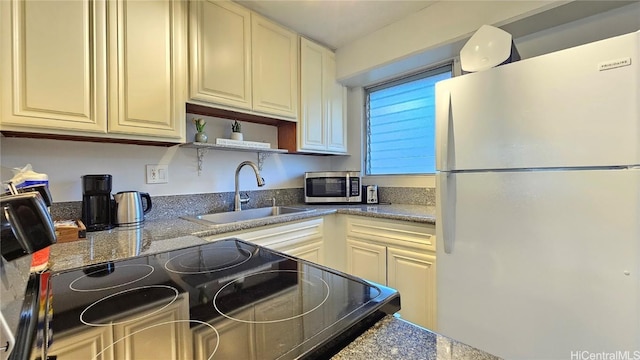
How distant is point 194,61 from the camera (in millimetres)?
1593

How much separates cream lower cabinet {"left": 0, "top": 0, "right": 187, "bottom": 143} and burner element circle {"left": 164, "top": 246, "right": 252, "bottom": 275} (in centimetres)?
82

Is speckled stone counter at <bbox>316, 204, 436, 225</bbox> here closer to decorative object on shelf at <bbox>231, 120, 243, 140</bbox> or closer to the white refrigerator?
the white refrigerator

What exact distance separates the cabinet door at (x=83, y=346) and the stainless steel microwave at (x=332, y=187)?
1898mm

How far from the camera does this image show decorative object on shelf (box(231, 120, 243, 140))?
1955 millimetres

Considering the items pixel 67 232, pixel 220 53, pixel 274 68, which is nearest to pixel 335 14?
pixel 274 68

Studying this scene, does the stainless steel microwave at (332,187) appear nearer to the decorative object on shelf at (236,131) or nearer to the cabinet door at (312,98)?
the cabinet door at (312,98)

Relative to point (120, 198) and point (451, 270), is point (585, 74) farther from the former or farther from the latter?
point (120, 198)

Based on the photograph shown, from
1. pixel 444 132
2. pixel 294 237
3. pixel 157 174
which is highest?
pixel 444 132

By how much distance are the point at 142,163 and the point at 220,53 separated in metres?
0.83

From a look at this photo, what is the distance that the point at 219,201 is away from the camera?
Result: 2.03 meters

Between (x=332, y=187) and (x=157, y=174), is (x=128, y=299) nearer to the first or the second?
(x=157, y=174)

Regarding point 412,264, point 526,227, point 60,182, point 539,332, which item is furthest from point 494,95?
point 60,182

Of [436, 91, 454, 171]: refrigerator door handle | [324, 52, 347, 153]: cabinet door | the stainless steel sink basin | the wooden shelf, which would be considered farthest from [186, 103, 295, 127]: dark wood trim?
[436, 91, 454, 171]: refrigerator door handle

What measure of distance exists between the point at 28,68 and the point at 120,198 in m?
0.66
